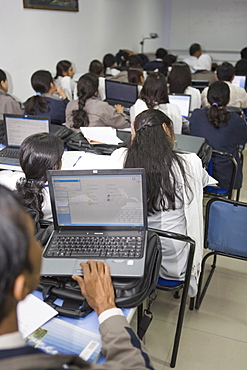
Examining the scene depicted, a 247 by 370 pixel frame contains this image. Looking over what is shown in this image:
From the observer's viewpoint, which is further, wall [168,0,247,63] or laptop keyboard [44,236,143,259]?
wall [168,0,247,63]

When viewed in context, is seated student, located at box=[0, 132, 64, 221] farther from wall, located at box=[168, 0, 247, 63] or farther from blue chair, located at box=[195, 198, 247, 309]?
wall, located at box=[168, 0, 247, 63]

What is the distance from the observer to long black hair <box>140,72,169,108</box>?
321 cm

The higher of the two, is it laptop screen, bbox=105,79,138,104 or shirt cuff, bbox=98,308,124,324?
laptop screen, bbox=105,79,138,104

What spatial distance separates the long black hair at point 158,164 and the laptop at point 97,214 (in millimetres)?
278

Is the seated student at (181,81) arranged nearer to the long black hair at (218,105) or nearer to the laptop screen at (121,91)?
the laptop screen at (121,91)

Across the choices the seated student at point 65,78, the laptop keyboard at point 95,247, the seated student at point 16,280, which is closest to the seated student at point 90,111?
the seated student at point 65,78

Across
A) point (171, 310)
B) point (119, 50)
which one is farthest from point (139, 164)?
point (119, 50)

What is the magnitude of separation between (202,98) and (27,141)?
10.2ft

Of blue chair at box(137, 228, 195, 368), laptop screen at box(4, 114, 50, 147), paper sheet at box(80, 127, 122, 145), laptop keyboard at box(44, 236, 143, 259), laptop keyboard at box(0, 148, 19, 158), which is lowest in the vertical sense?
blue chair at box(137, 228, 195, 368)

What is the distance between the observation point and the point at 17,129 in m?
2.72

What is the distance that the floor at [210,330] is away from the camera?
187cm

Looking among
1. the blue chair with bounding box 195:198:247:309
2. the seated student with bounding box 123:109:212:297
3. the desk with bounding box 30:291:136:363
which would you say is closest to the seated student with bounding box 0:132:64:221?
the seated student with bounding box 123:109:212:297

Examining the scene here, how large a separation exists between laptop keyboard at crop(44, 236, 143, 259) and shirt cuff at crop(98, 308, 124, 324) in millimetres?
212

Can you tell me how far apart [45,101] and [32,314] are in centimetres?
265
